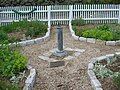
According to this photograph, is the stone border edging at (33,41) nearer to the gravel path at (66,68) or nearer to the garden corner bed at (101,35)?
the gravel path at (66,68)

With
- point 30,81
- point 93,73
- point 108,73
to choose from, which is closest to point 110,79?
point 108,73

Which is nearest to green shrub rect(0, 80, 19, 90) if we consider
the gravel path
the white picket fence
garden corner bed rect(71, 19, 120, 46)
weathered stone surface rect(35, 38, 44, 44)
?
the gravel path

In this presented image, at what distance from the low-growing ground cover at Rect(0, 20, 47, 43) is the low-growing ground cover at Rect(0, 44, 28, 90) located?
2558 millimetres

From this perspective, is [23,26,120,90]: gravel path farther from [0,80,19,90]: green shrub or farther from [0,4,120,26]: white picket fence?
[0,4,120,26]: white picket fence

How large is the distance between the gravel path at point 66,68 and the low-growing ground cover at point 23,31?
2.19 ft

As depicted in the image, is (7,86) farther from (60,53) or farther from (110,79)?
(60,53)

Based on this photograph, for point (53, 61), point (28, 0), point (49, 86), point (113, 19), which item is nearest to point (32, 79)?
point (49, 86)

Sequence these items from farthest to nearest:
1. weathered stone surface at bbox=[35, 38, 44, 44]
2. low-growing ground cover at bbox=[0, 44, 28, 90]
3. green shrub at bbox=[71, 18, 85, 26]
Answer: green shrub at bbox=[71, 18, 85, 26] → weathered stone surface at bbox=[35, 38, 44, 44] → low-growing ground cover at bbox=[0, 44, 28, 90]

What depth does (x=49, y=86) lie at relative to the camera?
7316mm

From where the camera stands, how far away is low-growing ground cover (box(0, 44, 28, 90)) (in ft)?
23.4

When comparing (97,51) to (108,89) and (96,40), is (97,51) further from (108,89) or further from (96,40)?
(108,89)

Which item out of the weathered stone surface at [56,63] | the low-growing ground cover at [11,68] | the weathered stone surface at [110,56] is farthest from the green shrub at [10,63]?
the weathered stone surface at [110,56]

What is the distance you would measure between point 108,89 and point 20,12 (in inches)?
290

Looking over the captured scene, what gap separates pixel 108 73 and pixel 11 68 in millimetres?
2269
